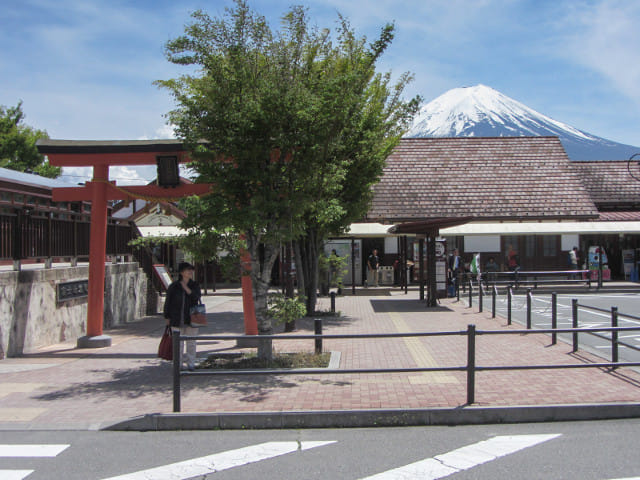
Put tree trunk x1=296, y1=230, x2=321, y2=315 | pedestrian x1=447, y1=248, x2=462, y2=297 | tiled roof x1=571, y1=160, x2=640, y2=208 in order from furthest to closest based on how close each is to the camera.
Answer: tiled roof x1=571, y1=160, x2=640, y2=208 < pedestrian x1=447, y1=248, x2=462, y2=297 < tree trunk x1=296, y1=230, x2=321, y2=315

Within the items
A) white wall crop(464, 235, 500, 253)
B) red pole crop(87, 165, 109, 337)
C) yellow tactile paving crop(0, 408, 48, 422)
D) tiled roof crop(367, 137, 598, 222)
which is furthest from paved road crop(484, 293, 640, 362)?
red pole crop(87, 165, 109, 337)

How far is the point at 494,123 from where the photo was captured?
167 m

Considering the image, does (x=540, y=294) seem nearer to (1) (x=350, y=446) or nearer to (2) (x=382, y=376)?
(2) (x=382, y=376)

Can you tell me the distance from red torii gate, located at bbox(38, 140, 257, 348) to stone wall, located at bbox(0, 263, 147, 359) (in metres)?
0.86

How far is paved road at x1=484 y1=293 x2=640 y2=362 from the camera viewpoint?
1041cm

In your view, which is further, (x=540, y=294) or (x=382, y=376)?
(x=540, y=294)

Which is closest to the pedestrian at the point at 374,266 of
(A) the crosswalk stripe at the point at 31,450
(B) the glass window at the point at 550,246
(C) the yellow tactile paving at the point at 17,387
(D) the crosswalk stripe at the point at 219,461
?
(B) the glass window at the point at 550,246

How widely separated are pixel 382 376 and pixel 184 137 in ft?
15.2

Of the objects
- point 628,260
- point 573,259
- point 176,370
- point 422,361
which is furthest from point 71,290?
point 628,260

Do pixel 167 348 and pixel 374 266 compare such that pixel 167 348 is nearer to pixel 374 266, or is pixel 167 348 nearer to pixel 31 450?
pixel 31 450

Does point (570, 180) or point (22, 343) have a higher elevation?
point (570, 180)

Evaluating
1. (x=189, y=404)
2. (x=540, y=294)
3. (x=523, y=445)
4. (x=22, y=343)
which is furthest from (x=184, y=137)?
(x=540, y=294)

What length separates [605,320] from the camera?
13.4m

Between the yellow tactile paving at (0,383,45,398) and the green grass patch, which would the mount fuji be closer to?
the green grass patch
